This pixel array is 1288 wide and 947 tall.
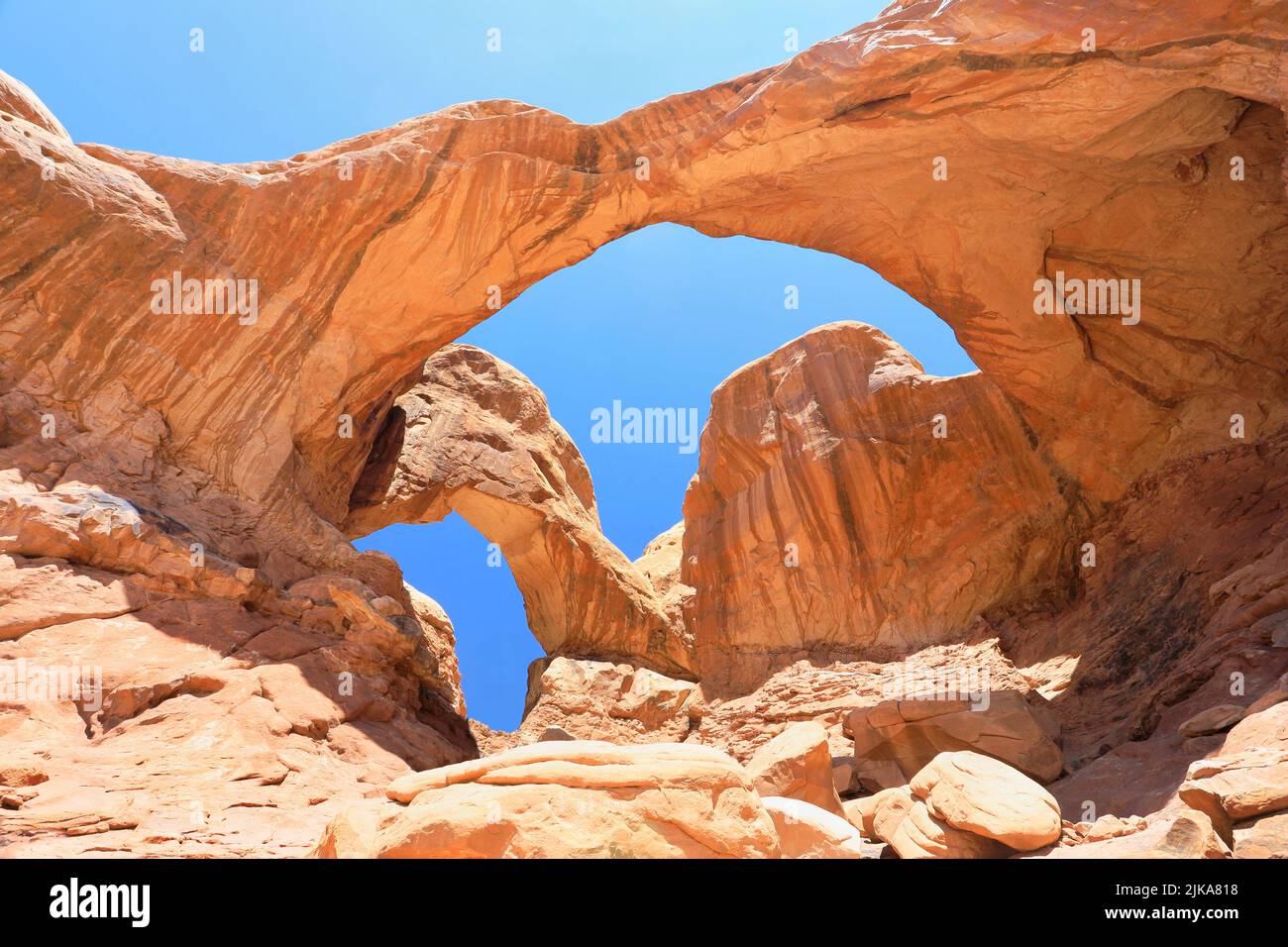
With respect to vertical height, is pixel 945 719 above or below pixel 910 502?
below

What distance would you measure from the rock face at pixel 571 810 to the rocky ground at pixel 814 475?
21 mm

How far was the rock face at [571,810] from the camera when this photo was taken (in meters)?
4.68

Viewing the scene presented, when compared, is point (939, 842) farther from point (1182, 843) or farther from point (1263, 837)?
point (1263, 837)

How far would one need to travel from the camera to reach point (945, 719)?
10.4 m

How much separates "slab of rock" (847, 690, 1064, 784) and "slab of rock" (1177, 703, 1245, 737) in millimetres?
1642

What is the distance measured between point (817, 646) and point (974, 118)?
978 cm

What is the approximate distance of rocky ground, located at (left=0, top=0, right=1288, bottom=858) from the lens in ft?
21.1

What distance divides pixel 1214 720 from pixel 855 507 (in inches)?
395

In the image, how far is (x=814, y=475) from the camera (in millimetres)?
18125

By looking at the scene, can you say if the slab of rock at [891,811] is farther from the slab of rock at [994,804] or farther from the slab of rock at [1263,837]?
the slab of rock at [1263,837]

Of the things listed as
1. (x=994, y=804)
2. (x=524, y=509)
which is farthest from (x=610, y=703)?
(x=994, y=804)
